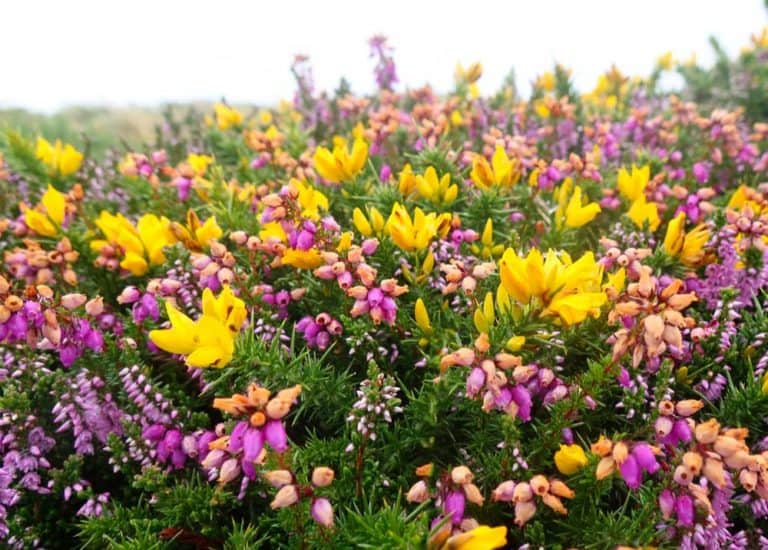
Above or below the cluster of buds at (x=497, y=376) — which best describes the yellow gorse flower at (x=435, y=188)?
above

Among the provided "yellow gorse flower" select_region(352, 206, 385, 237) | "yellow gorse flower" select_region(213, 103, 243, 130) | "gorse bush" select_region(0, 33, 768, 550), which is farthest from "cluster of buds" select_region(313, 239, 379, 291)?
"yellow gorse flower" select_region(213, 103, 243, 130)

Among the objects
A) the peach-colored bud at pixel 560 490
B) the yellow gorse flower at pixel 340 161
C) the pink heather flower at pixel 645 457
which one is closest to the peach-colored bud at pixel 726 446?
the pink heather flower at pixel 645 457

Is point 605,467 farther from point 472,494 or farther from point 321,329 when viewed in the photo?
point 321,329

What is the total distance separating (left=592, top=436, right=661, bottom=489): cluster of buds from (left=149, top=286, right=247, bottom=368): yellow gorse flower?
0.75 metres

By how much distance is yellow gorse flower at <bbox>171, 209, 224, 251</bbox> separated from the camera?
65.6 inches

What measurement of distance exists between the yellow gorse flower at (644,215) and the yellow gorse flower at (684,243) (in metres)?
0.27

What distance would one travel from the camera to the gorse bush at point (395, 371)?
1.07 meters

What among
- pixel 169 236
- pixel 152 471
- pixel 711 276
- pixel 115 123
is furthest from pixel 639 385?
pixel 115 123

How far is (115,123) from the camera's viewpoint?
30.1ft

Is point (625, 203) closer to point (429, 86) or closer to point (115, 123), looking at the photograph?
point (429, 86)

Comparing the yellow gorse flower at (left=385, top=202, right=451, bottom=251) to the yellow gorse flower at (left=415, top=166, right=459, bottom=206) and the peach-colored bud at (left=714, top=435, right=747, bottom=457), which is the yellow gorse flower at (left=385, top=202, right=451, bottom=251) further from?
the peach-colored bud at (left=714, top=435, right=747, bottom=457)

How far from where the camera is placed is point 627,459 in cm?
102

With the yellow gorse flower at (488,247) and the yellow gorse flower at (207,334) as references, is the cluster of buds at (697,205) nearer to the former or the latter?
the yellow gorse flower at (488,247)

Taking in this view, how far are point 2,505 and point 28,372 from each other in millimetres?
341
